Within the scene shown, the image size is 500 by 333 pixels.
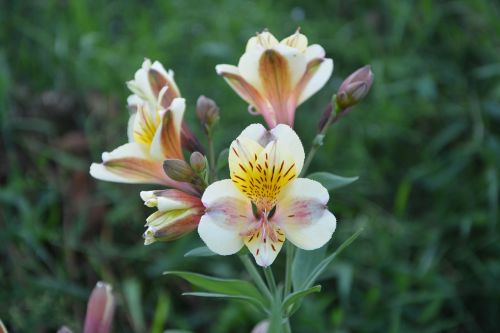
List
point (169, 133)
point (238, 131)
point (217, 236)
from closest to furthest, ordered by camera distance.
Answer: point (217, 236), point (169, 133), point (238, 131)

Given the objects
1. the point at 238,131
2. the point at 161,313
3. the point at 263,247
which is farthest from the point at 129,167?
the point at 238,131

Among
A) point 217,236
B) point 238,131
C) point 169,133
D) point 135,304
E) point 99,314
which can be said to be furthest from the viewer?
point 238,131

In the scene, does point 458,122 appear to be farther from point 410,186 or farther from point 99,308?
point 99,308

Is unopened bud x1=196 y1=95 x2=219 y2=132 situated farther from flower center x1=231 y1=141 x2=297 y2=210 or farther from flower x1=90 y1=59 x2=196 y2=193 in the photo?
flower center x1=231 y1=141 x2=297 y2=210

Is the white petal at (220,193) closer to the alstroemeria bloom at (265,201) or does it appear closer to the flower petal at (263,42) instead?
the alstroemeria bloom at (265,201)

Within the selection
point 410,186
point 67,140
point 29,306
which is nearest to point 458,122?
point 410,186

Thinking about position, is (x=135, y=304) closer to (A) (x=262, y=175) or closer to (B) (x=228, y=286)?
(B) (x=228, y=286)

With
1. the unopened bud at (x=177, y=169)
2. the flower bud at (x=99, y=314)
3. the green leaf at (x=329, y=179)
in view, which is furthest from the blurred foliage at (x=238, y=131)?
the unopened bud at (x=177, y=169)

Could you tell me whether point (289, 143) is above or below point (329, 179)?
above

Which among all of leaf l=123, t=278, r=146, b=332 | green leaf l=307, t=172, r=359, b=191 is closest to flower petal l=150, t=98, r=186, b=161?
green leaf l=307, t=172, r=359, b=191
